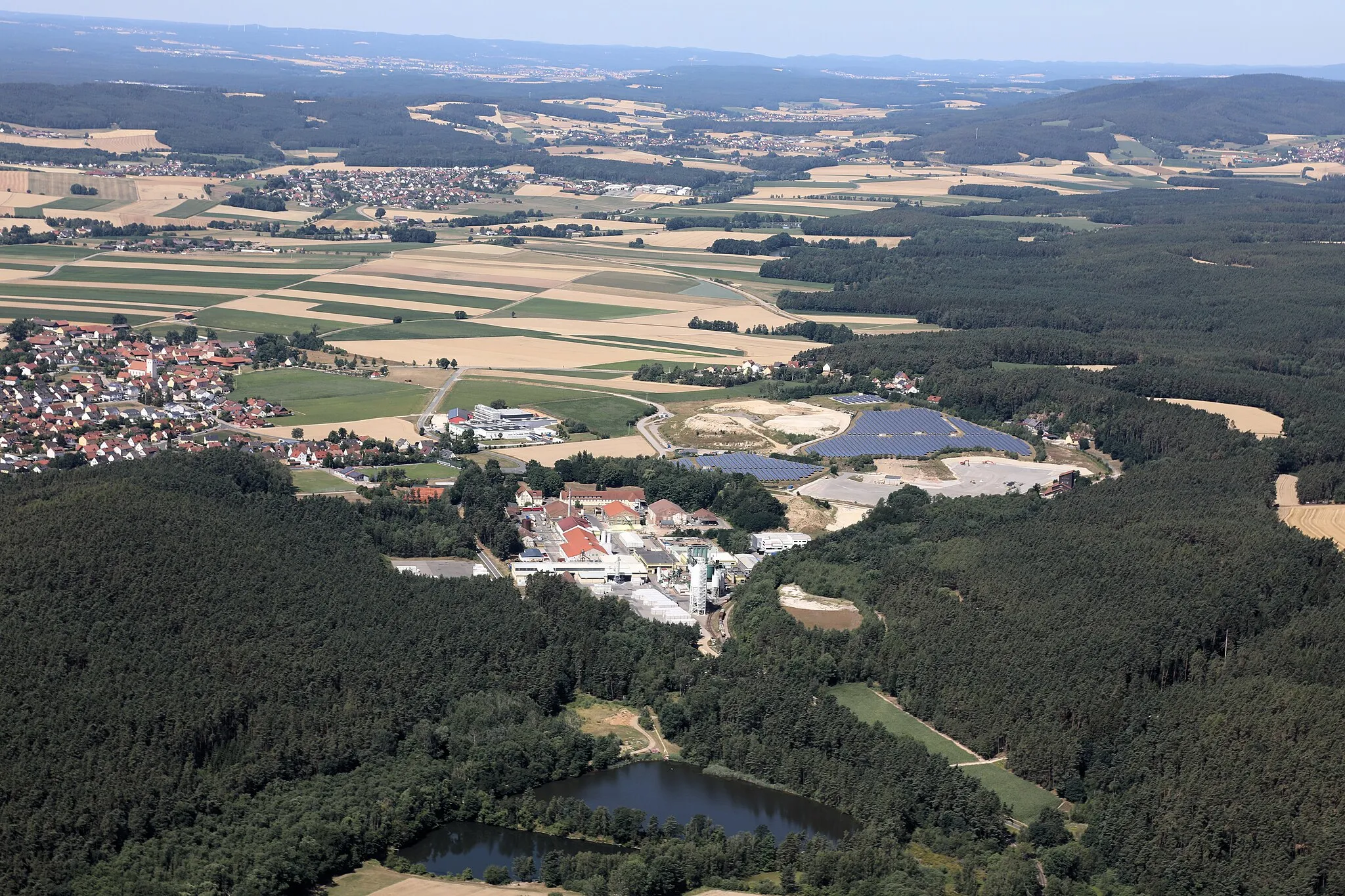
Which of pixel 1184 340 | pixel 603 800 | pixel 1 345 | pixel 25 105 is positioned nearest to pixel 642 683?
pixel 603 800

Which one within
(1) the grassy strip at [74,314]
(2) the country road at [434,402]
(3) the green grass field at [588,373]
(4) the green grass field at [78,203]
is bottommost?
(2) the country road at [434,402]

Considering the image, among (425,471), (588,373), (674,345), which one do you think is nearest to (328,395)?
(588,373)

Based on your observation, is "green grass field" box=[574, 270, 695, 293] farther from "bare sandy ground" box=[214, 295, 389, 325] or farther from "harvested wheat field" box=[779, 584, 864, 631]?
"harvested wheat field" box=[779, 584, 864, 631]

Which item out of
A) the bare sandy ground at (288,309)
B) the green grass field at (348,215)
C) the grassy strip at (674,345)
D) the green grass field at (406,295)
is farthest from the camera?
the green grass field at (348,215)

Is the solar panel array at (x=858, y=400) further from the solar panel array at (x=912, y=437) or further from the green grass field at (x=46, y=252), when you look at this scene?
the green grass field at (x=46, y=252)

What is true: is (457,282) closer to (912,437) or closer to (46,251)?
(46,251)

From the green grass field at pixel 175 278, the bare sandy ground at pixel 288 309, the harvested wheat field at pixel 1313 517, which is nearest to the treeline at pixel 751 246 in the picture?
the green grass field at pixel 175 278

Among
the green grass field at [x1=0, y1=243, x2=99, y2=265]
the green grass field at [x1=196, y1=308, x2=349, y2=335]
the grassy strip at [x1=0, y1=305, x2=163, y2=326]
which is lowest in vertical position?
the green grass field at [x1=196, y1=308, x2=349, y2=335]

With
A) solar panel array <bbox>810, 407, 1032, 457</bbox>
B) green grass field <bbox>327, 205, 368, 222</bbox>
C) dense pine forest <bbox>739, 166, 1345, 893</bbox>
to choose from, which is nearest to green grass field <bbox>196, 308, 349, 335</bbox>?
dense pine forest <bbox>739, 166, 1345, 893</bbox>
